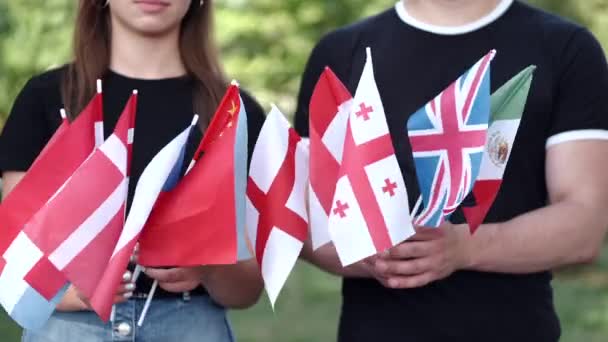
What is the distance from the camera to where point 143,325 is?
148 inches

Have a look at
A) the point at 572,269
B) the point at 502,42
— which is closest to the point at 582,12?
the point at 572,269

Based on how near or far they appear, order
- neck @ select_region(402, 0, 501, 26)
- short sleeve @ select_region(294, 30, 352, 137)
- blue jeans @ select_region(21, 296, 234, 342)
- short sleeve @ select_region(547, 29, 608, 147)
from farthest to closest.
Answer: short sleeve @ select_region(294, 30, 352, 137) < neck @ select_region(402, 0, 501, 26) < short sleeve @ select_region(547, 29, 608, 147) < blue jeans @ select_region(21, 296, 234, 342)

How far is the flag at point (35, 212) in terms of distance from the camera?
346cm

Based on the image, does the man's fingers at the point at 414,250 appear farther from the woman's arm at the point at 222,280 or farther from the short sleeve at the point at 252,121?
the short sleeve at the point at 252,121

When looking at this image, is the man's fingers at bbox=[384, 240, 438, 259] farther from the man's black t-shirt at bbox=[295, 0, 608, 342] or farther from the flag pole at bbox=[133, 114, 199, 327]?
the flag pole at bbox=[133, 114, 199, 327]

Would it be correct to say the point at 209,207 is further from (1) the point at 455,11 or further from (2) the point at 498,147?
(1) the point at 455,11

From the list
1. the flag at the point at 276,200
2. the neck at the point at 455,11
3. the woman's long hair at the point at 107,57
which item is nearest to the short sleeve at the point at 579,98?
the neck at the point at 455,11

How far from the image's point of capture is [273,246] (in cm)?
368

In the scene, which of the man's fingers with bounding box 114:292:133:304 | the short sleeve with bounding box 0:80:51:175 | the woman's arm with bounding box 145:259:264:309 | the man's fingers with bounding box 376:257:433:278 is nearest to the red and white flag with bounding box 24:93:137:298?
the man's fingers with bounding box 114:292:133:304

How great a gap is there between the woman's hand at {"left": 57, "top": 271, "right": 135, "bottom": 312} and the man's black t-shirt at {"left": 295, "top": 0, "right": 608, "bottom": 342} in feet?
2.57

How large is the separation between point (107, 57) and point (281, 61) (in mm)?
10891

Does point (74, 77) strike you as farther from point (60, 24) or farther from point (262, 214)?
point (60, 24)

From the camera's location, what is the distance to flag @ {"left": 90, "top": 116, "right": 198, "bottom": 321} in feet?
11.2

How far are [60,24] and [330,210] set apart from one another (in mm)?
9273
